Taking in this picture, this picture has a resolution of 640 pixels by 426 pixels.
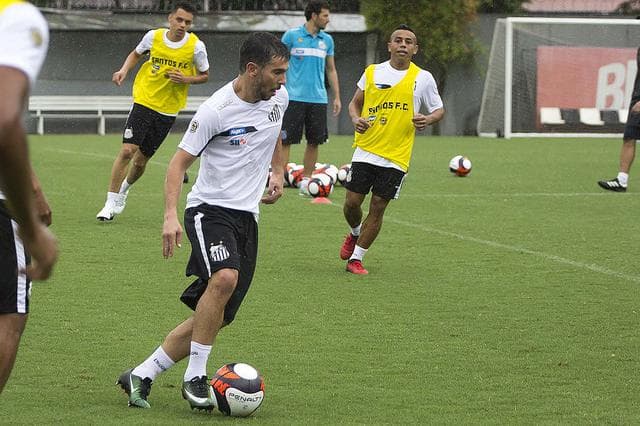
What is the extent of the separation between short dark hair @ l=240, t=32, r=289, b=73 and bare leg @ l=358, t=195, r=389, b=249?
417cm

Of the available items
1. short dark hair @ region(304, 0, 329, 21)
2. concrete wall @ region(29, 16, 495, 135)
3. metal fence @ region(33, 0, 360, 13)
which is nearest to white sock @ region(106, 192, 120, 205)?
short dark hair @ region(304, 0, 329, 21)

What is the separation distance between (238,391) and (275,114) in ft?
4.64

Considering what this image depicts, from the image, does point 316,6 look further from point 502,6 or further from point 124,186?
point 502,6

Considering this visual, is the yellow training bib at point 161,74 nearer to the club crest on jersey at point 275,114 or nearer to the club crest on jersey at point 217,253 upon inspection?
the club crest on jersey at point 275,114

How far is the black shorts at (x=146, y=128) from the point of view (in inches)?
507

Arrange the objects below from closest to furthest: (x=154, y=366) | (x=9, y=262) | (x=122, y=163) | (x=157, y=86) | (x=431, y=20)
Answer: (x=9, y=262)
(x=154, y=366)
(x=122, y=163)
(x=157, y=86)
(x=431, y=20)

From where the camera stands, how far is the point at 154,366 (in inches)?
226

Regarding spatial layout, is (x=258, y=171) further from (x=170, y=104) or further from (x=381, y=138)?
(x=170, y=104)

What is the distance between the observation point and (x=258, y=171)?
596 cm

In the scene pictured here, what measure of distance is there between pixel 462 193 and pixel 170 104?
5134mm

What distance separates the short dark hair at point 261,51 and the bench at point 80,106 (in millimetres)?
26516

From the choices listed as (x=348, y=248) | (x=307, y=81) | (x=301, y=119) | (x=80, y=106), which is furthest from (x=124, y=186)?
(x=80, y=106)

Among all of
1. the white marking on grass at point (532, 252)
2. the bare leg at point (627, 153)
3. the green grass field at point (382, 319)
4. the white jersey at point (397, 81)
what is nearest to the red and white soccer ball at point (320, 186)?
the green grass field at point (382, 319)

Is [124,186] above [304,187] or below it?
above
